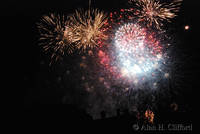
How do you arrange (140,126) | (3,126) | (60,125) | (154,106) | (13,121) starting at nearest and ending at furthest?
(3,126)
(13,121)
(60,125)
(140,126)
(154,106)

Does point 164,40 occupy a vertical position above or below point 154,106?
above

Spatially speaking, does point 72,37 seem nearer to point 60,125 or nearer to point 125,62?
point 125,62

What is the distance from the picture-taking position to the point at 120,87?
52.2 feet

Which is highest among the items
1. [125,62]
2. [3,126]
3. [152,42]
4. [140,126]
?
[152,42]

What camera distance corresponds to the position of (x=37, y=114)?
13680mm

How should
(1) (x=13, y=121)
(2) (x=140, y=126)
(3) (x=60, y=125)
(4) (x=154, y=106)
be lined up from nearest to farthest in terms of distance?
(1) (x=13, y=121) < (3) (x=60, y=125) < (2) (x=140, y=126) < (4) (x=154, y=106)

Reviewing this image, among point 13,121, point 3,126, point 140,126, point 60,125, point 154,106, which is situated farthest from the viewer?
point 154,106

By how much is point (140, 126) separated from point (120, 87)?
4.13 m

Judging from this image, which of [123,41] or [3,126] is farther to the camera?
[123,41]

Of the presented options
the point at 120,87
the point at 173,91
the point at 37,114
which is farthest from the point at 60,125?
the point at 173,91

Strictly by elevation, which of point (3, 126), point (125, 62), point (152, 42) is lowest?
point (3, 126)

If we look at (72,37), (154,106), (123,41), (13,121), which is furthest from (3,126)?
(154,106)

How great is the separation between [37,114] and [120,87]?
26.6ft

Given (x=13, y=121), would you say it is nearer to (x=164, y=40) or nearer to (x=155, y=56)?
(x=155, y=56)
